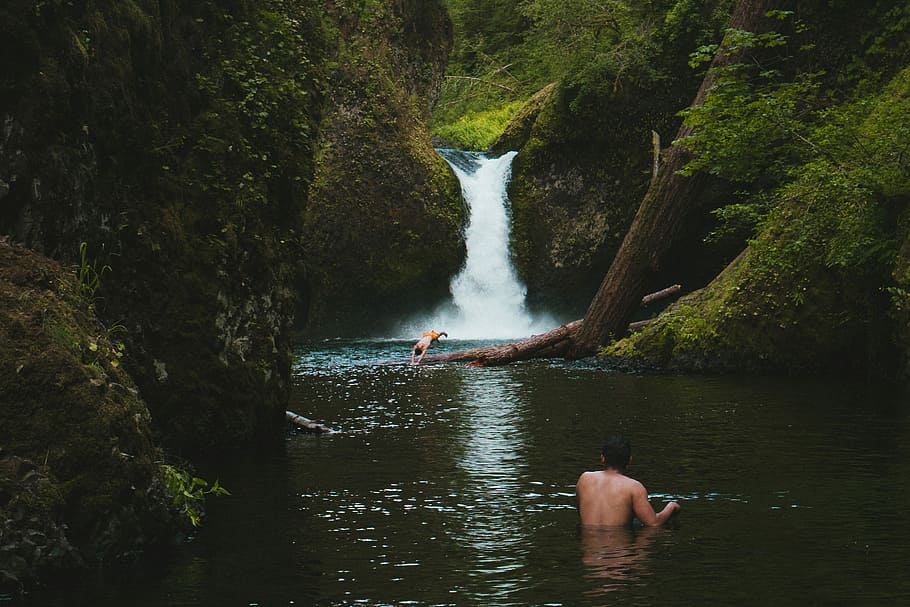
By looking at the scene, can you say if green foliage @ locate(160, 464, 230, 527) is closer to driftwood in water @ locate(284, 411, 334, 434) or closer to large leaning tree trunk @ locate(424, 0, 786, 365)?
driftwood in water @ locate(284, 411, 334, 434)

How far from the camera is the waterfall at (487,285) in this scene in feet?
98.6

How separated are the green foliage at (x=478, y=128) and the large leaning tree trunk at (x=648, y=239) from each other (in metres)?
25.0

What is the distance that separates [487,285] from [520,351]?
10919 mm

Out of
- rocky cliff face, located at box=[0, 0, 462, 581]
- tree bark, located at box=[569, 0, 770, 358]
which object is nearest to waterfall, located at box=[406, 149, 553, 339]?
tree bark, located at box=[569, 0, 770, 358]

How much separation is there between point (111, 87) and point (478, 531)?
4.73 metres

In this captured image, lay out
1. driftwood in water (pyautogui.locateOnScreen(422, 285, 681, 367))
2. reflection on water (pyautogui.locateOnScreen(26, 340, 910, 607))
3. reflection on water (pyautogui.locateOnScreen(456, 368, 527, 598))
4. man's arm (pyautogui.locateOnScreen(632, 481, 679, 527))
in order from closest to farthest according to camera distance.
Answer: reflection on water (pyautogui.locateOnScreen(26, 340, 910, 607))
reflection on water (pyautogui.locateOnScreen(456, 368, 527, 598))
man's arm (pyautogui.locateOnScreen(632, 481, 679, 527))
driftwood in water (pyautogui.locateOnScreen(422, 285, 681, 367))

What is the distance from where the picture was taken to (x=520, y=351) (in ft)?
64.8

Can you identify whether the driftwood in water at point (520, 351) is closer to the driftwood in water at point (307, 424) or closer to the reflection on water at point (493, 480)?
the reflection on water at point (493, 480)

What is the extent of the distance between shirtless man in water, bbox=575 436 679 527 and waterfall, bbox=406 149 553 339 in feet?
72.9

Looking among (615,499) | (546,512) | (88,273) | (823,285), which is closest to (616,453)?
(615,499)

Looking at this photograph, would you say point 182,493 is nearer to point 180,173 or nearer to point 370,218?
point 180,173

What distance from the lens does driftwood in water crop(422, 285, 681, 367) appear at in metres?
19.6

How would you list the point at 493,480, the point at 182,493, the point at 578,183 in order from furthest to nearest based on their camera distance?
1. the point at 578,183
2. the point at 493,480
3. the point at 182,493

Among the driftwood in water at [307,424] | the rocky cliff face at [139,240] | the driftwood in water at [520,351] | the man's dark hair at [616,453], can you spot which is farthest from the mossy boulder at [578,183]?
the man's dark hair at [616,453]
